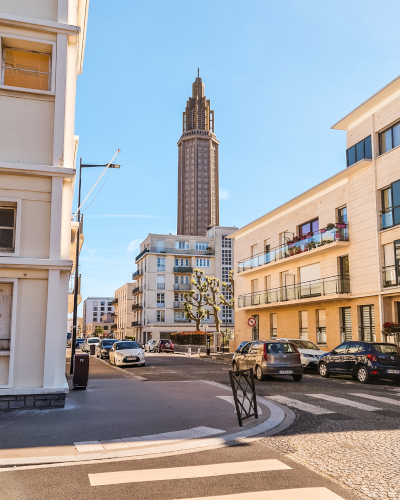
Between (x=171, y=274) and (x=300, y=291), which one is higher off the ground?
(x=171, y=274)

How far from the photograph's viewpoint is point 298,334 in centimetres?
3297

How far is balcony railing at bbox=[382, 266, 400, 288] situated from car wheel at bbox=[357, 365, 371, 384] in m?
7.66

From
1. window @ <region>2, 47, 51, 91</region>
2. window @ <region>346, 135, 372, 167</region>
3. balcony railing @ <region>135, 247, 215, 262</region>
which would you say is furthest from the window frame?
balcony railing @ <region>135, 247, 215, 262</region>

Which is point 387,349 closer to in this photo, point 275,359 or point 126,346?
point 275,359

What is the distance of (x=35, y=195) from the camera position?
422 inches

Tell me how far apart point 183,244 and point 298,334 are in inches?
1804

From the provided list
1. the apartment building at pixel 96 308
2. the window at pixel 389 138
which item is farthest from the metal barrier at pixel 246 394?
the apartment building at pixel 96 308

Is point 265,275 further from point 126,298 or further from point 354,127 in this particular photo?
point 126,298

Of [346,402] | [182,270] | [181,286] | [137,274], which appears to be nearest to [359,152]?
[346,402]

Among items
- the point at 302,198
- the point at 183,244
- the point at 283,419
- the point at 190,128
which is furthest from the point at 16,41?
the point at 190,128

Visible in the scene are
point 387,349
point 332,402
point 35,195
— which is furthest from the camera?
point 387,349

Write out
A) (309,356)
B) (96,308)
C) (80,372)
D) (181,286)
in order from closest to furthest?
(80,372) → (309,356) → (181,286) → (96,308)

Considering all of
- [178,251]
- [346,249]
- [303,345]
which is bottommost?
[303,345]

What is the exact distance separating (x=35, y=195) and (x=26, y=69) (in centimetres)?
292
